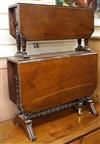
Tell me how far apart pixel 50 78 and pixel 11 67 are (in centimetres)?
28

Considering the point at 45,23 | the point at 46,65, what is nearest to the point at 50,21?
the point at 45,23

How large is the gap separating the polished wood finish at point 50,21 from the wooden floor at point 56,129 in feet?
2.12

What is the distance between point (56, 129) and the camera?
158 cm

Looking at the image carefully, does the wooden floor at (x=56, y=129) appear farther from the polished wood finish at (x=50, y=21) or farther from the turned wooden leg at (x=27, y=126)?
the polished wood finish at (x=50, y=21)

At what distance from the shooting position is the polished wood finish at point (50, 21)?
1.40 m

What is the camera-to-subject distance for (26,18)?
1.40 m

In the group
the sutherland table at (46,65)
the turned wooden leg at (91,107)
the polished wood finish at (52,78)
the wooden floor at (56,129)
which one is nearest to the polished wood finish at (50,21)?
the sutherland table at (46,65)

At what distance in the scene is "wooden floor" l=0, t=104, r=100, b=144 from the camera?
144 cm

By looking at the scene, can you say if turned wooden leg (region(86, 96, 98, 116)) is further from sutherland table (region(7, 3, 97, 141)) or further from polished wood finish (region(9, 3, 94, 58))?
polished wood finish (region(9, 3, 94, 58))

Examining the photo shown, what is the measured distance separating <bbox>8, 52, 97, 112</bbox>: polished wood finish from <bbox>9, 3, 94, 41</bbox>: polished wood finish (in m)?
0.16

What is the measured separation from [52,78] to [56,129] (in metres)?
0.37

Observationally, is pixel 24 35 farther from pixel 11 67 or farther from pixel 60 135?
pixel 60 135

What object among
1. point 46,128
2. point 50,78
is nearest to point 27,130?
point 46,128

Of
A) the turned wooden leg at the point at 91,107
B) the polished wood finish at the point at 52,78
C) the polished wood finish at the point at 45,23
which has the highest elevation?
the polished wood finish at the point at 45,23
